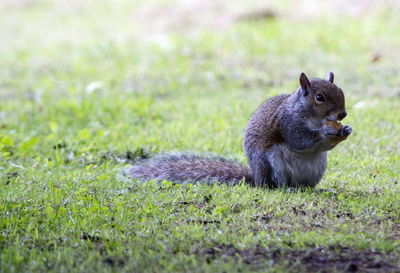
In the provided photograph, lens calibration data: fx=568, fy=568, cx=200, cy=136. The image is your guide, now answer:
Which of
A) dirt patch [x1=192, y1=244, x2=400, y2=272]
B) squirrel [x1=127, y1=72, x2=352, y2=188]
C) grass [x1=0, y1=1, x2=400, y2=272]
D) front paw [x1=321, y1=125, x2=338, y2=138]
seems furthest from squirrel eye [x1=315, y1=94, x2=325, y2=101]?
dirt patch [x1=192, y1=244, x2=400, y2=272]

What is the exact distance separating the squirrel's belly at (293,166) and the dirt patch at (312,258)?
3.86 feet

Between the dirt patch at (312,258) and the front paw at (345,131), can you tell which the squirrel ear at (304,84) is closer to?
the front paw at (345,131)

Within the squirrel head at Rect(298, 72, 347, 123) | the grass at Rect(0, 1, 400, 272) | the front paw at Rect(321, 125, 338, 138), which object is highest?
the squirrel head at Rect(298, 72, 347, 123)

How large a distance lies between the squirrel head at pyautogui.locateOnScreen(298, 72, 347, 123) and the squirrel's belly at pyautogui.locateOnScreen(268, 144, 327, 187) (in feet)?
1.05

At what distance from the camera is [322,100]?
13.1 ft

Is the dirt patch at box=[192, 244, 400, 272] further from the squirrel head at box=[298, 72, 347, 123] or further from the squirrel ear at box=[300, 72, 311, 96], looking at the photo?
the squirrel ear at box=[300, 72, 311, 96]

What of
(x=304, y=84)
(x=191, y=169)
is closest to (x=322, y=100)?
(x=304, y=84)

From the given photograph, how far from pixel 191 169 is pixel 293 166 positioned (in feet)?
2.69

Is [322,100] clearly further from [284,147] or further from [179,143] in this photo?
[179,143]

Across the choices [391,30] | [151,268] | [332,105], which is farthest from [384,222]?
[391,30]

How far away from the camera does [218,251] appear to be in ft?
10.0

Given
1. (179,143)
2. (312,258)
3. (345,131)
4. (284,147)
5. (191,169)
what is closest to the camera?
(312,258)

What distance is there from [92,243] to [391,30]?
858 cm

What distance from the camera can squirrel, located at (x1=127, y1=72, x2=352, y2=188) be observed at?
3.99 m
